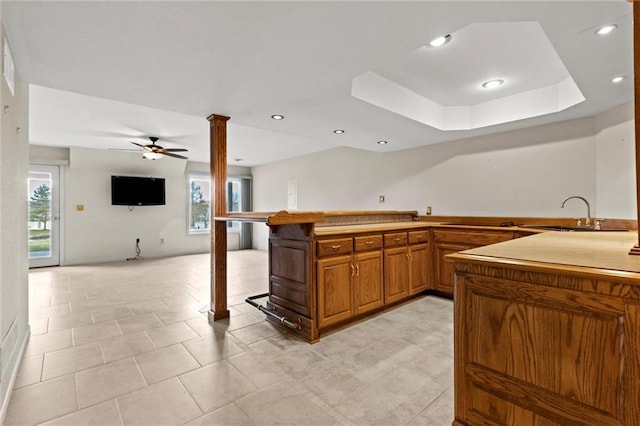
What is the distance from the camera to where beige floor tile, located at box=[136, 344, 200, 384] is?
81.1 inches

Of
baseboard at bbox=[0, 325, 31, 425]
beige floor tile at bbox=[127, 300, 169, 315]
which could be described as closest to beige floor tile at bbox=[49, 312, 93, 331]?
baseboard at bbox=[0, 325, 31, 425]

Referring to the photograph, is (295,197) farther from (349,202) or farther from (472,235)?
(472,235)

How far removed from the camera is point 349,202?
6.09 m

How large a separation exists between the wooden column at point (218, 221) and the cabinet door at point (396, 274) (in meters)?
1.72

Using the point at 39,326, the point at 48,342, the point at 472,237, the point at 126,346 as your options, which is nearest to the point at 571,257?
the point at 472,237

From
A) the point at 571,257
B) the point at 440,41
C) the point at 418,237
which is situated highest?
the point at 440,41

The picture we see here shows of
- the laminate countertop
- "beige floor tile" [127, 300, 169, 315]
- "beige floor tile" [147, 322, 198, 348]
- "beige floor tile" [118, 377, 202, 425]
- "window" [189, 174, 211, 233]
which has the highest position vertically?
"window" [189, 174, 211, 233]

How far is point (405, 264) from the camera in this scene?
11.4ft

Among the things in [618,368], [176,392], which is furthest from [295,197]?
[618,368]

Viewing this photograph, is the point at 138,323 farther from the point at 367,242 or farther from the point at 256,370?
the point at 367,242

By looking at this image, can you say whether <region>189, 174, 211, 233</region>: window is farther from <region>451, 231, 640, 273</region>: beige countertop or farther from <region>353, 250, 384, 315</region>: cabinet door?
<region>451, 231, 640, 273</region>: beige countertop

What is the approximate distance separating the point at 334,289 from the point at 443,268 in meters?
1.73

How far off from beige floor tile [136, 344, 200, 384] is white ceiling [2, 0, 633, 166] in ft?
6.92

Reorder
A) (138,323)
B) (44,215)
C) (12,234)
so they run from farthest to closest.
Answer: (44,215), (138,323), (12,234)
